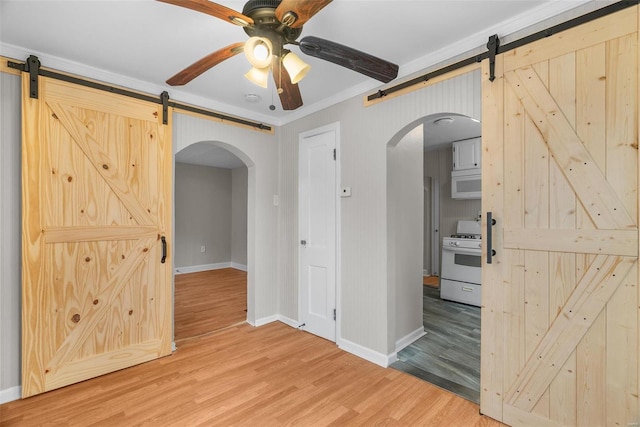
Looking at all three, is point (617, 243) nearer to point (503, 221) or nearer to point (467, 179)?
point (503, 221)

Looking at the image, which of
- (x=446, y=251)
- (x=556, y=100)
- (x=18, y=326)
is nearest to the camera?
→ (x=556, y=100)

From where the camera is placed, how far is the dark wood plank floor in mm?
2363

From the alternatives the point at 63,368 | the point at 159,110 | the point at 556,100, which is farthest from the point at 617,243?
the point at 63,368

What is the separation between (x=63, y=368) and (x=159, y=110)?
2.31 m

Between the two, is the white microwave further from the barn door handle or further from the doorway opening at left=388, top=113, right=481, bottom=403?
the barn door handle

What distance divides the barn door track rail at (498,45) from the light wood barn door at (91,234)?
2281 millimetres

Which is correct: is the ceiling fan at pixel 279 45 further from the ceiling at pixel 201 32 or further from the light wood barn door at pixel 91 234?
the light wood barn door at pixel 91 234

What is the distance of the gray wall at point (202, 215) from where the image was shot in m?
6.75

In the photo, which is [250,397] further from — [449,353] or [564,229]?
[564,229]

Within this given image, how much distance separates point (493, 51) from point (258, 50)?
61.6 inches

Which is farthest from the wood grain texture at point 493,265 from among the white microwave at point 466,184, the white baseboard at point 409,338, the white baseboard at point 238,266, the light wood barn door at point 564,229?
the white baseboard at point 238,266

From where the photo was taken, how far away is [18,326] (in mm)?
2172

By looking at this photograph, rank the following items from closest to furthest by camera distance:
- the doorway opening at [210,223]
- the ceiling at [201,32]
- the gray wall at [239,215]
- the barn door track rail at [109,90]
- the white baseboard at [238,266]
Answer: the ceiling at [201,32] → the barn door track rail at [109,90] → the doorway opening at [210,223] → the white baseboard at [238,266] → the gray wall at [239,215]

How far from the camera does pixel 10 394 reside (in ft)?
6.93
